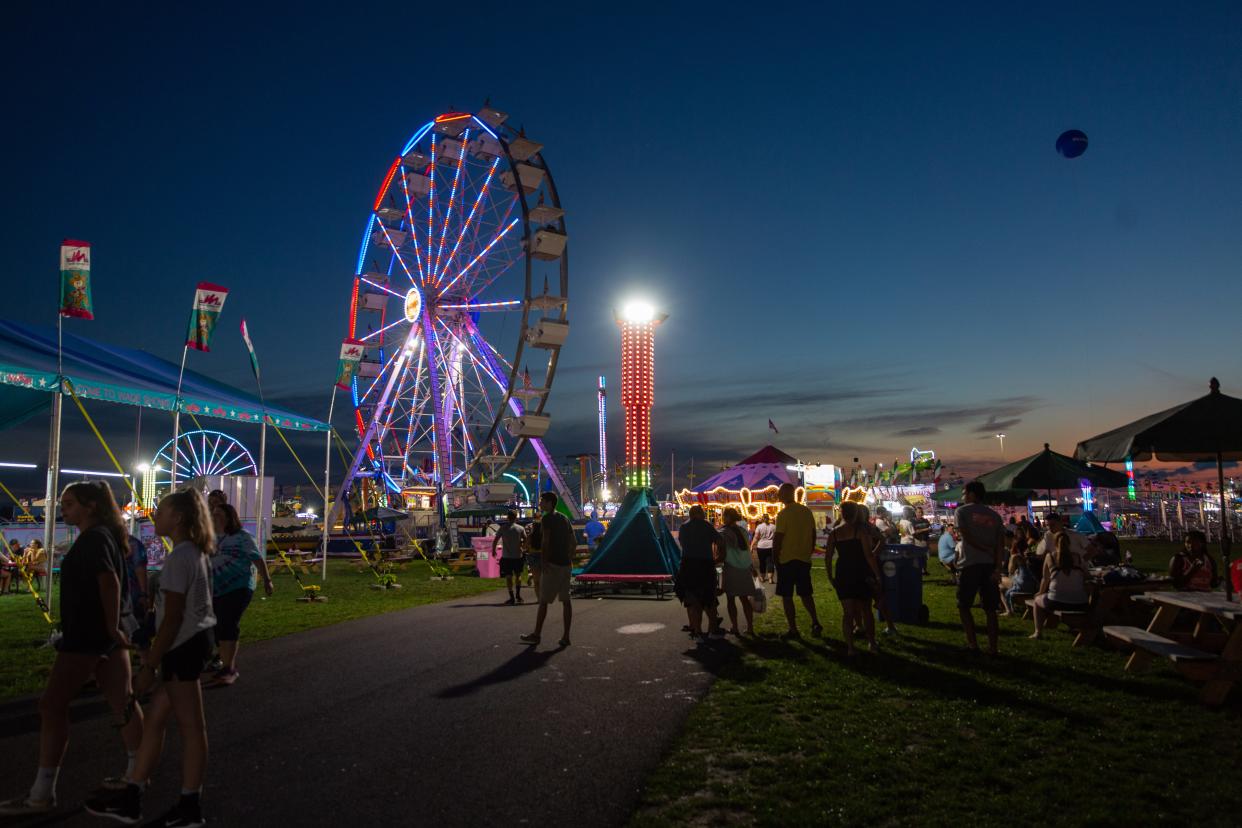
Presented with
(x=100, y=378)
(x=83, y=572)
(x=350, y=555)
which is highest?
(x=100, y=378)

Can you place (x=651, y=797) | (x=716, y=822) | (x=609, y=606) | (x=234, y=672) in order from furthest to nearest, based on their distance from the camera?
(x=609, y=606) → (x=234, y=672) → (x=651, y=797) → (x=716, y=822)

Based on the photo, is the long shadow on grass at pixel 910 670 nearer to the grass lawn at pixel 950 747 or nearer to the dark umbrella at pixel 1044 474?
the grass lawn at pixel 950 747

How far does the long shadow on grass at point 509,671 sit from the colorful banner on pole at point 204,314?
8.96m

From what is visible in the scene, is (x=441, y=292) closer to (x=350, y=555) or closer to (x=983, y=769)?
(x=350, y=555)

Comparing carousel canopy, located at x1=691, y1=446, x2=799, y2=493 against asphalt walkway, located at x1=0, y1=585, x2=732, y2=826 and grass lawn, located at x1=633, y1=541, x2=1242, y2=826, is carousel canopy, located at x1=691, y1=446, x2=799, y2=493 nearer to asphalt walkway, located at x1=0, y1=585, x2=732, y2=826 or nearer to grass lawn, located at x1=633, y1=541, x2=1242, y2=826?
asphalt walkway, located at x1=0, y1=585, x2=732, y2=826

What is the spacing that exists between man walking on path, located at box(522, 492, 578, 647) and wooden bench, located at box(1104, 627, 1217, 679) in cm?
530

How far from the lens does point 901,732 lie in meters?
5.05

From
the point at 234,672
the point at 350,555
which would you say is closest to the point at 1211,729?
the point at 234,672

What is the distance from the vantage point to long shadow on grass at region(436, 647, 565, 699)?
641cm

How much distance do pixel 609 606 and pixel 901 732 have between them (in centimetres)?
784

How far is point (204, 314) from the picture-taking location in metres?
13.5

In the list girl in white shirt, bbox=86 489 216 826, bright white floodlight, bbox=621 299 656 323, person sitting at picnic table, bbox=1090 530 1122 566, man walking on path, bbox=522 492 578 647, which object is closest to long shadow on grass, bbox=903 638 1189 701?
man walking on path, bbox=522 492 578 647

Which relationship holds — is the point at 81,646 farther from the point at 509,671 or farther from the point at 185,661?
the point at 509,671

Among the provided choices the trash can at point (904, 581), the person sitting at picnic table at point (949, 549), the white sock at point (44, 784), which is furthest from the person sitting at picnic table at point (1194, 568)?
the white sock at point (44, 784)
